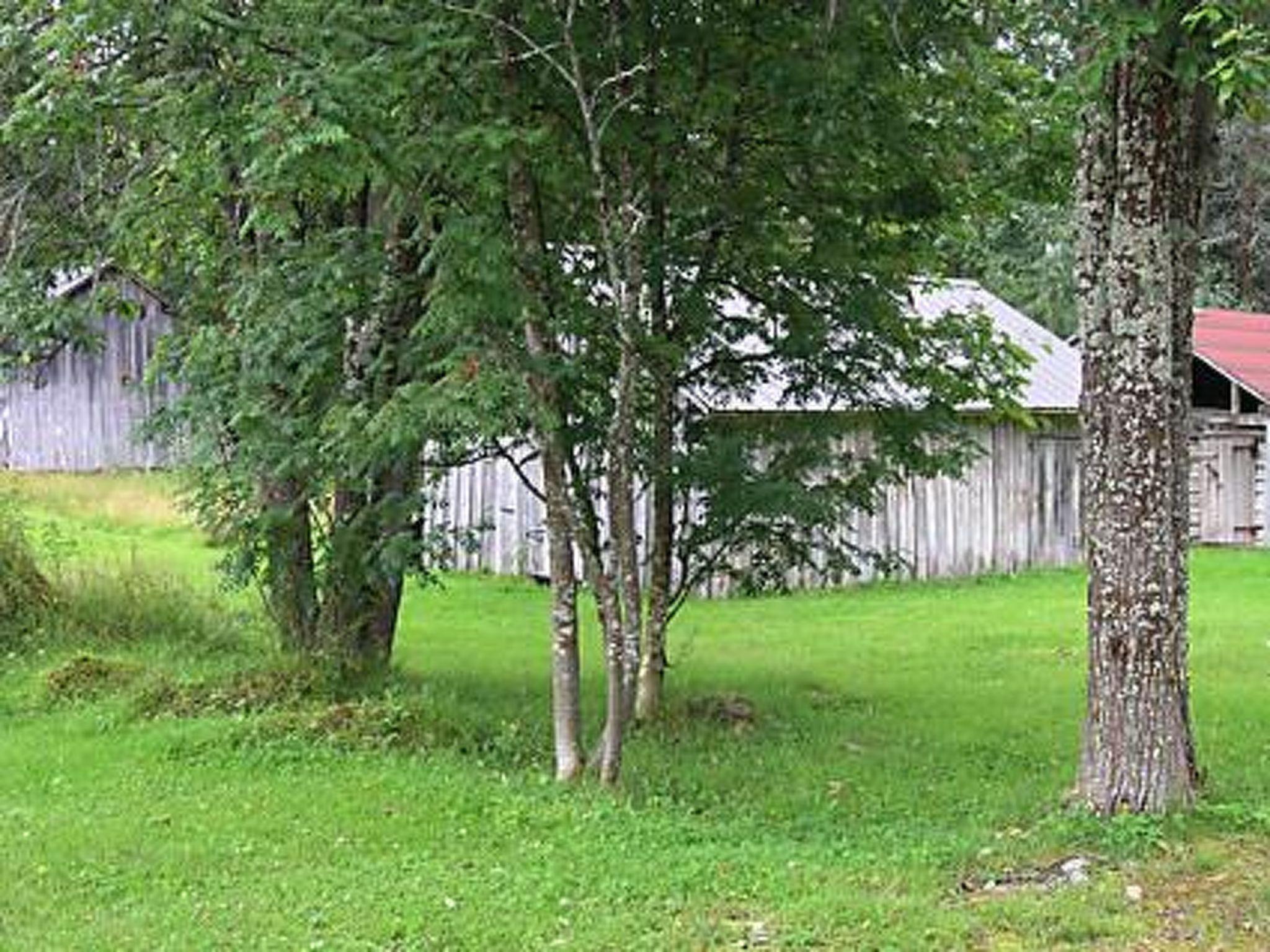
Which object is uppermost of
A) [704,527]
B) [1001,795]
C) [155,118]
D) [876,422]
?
[155,118]

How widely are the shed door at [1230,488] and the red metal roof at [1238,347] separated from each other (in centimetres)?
110

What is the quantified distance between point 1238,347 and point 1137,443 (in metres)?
22.5

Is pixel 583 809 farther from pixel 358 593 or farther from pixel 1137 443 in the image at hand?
pixel 358 593

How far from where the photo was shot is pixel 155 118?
984cm

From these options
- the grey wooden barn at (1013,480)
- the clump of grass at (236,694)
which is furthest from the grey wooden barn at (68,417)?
the clump of grass at (236,694)

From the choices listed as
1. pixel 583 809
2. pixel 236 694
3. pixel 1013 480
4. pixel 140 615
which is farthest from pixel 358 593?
pixel 1013 480

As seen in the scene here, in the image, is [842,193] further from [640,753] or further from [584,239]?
[640,753]

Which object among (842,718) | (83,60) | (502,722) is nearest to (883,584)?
(842,718)

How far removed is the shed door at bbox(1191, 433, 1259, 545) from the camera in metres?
27.5

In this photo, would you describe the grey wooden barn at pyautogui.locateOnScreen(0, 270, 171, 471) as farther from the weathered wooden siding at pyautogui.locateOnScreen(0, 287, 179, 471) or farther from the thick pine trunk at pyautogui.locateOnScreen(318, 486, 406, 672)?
the thick pine trunk at pyautogui.locateOnScreen(318, 486, 406, 672)

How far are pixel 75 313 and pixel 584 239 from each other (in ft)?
13.5

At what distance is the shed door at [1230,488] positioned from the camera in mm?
27547

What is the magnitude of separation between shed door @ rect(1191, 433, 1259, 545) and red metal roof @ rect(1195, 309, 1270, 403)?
1097 millimetres

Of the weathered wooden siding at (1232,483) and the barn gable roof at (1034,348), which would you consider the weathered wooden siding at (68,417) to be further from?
the weathered wooden siding at (1232,483)
